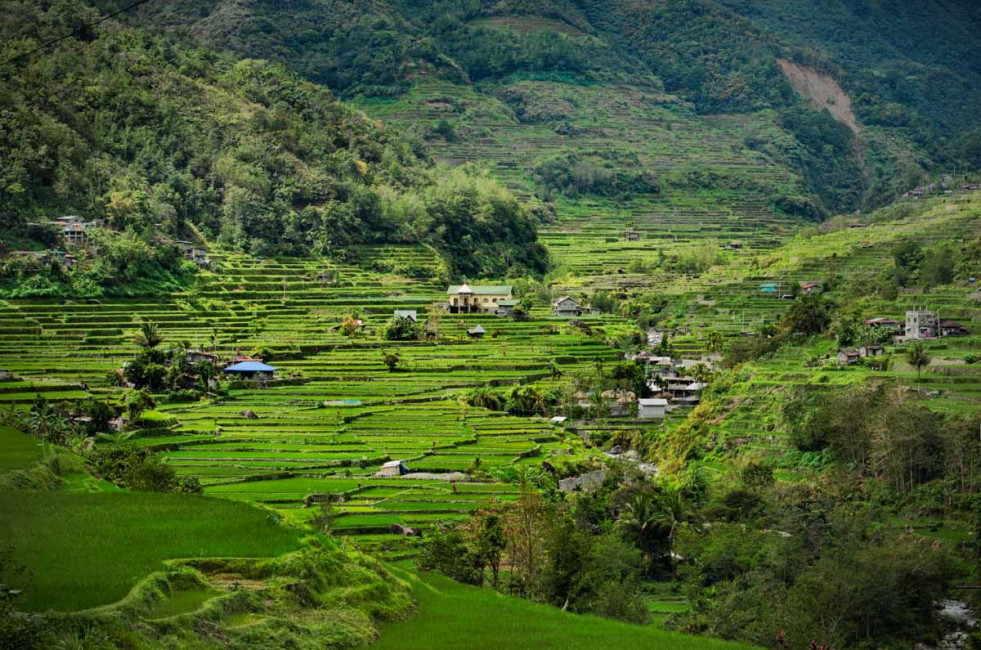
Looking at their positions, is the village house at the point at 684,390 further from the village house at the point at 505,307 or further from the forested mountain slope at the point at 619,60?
the forested mountain slope at the point at 619,60

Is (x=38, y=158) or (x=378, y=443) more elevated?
(x=38, y=158)

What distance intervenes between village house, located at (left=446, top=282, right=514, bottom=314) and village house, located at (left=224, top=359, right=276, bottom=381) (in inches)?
801

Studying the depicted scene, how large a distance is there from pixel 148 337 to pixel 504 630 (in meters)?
45.7

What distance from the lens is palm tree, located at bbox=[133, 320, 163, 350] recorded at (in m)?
60.8

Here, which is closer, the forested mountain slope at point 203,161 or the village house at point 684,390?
the village house at point 684,390

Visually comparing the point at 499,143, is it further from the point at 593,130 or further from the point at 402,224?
the point at 402,224

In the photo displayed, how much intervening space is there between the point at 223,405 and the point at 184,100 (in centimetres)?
5039

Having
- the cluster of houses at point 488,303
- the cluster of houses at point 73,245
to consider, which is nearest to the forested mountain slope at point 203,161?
the cluster of houses at point 73,245

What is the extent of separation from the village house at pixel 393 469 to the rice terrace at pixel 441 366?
12cm

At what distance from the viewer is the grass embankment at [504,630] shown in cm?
1731

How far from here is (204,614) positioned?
15273 millimetres

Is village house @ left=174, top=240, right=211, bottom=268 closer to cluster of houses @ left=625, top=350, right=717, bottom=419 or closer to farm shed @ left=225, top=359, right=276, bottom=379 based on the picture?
farm shed @ left=225, top=359, right=276, bottom=379

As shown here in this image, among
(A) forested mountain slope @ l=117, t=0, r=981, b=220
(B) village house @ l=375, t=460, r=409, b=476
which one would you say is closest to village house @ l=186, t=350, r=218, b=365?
(B) village house @ l=375, t=460, r=409, b=476

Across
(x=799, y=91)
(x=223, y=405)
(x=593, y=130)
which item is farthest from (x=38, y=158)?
(x=799, y=91)
